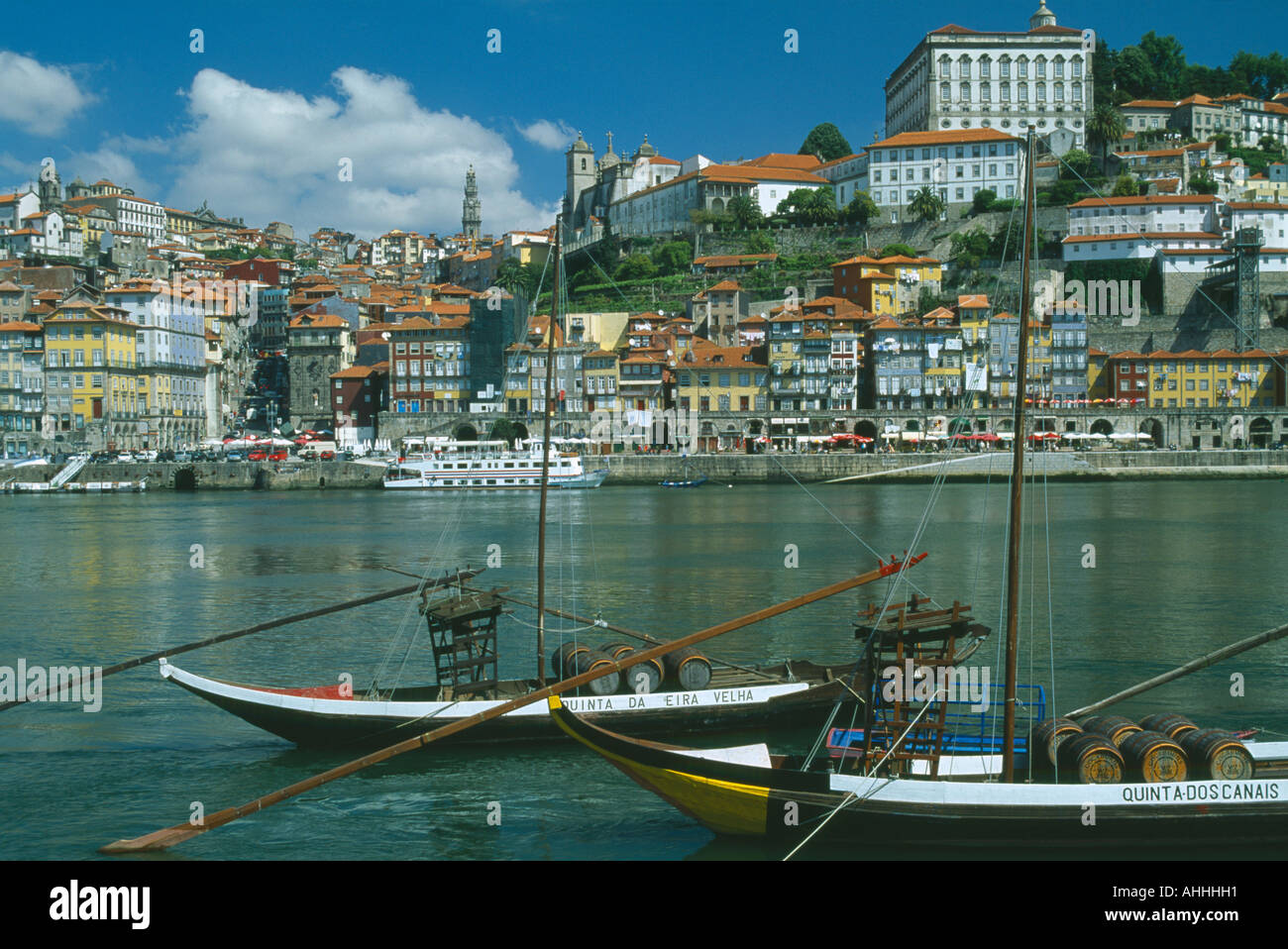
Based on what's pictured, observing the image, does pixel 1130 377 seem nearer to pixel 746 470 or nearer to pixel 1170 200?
pixel 1170 200

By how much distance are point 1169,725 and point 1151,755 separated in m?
0.80

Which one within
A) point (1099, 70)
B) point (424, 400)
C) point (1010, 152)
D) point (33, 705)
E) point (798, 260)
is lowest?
point (33, 705)

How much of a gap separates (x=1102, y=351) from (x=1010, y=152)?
86.2 feet

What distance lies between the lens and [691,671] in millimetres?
15812

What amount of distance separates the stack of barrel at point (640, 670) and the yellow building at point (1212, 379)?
6554 centimetres

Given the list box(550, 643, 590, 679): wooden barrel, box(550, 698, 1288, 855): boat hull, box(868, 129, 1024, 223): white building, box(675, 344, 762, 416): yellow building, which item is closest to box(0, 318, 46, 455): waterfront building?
box(675, 344, 762, 416): yellow building

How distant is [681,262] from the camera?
326 feet

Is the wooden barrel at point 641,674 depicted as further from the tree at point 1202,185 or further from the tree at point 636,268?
the tree at point 1202,185

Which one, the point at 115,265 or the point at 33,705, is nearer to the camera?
the point at 33,705

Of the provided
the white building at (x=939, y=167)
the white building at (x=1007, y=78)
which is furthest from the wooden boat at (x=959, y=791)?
the white building at (x=1007, y=78)

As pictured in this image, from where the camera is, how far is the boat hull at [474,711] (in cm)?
1465

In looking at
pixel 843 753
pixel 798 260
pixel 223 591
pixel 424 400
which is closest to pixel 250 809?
pixel 843 753

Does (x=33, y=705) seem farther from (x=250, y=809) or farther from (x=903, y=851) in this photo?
(x=903, y=851)

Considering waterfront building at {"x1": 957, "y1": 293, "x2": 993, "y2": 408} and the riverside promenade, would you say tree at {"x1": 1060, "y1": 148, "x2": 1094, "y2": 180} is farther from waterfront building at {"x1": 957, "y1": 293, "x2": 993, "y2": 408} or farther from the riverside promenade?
the riverside promenade
